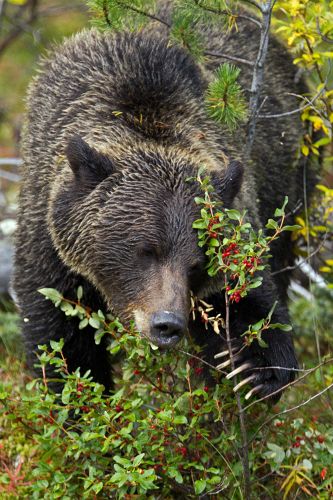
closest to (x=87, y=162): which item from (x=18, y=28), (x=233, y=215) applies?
(x=233, y=215)

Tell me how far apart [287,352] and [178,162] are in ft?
4.11

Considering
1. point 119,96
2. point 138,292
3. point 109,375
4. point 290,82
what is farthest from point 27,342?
point 290,82

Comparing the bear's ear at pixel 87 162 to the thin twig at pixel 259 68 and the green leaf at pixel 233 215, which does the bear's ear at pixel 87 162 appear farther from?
the thin twig at pixel 259 68

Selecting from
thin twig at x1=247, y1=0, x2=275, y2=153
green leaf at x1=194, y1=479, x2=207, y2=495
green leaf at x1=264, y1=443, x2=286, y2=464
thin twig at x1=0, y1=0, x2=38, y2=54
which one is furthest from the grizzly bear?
thin twig at x1=0, y1=0, x2=38, y2=54

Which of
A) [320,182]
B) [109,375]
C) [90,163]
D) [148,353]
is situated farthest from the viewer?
[320,182]

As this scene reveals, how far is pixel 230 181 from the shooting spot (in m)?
5.28

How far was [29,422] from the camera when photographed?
17.9 ft

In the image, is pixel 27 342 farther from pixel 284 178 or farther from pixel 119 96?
pixel 284 178

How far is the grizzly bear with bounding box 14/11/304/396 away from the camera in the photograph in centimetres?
502

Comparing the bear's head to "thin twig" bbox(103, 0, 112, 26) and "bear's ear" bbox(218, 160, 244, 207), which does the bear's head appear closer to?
"bear's ear" bbox(218, 160, 244, 207)

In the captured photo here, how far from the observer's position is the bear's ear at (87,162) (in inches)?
207

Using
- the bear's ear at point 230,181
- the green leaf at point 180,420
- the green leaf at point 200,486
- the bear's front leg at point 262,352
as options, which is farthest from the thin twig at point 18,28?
the green leaf at point 200,486

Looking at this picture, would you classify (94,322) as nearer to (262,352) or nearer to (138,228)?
(138,228)

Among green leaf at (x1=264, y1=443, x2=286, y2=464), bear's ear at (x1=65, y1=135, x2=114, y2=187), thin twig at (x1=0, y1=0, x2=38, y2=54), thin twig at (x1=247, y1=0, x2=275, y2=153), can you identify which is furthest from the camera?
thin twig at (x1=0, y1=0, x2=38, y2=54)
